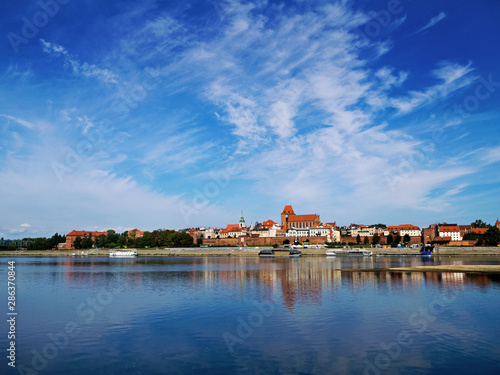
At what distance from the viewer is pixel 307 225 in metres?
149

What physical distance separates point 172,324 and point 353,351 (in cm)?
732

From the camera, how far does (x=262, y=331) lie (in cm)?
1459

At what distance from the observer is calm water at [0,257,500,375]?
1096cm

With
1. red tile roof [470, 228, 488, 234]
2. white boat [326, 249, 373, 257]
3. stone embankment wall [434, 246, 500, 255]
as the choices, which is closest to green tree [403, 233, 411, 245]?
red tile roof [470, 228, 488, 234]

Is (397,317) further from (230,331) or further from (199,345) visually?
(199,345)

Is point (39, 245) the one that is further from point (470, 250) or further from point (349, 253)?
point (470, 250)

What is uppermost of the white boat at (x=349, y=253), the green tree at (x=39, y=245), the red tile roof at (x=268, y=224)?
the red tile roof at (x=268, y=224)

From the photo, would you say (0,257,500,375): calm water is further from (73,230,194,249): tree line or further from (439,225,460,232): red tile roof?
(439,225,460,232): red tile roof

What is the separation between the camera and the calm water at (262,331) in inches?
432

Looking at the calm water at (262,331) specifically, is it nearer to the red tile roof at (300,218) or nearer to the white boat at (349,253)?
the white boat at (349,253)

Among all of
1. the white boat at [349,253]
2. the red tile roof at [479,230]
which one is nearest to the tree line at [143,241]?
the white boat at [349,253]

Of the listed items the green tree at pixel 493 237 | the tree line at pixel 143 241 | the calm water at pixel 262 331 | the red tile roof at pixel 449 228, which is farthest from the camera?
the red tile roof at pixel 449 228

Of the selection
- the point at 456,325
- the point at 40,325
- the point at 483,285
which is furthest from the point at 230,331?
the point at 483,285

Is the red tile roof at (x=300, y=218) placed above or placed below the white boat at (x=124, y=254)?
above
